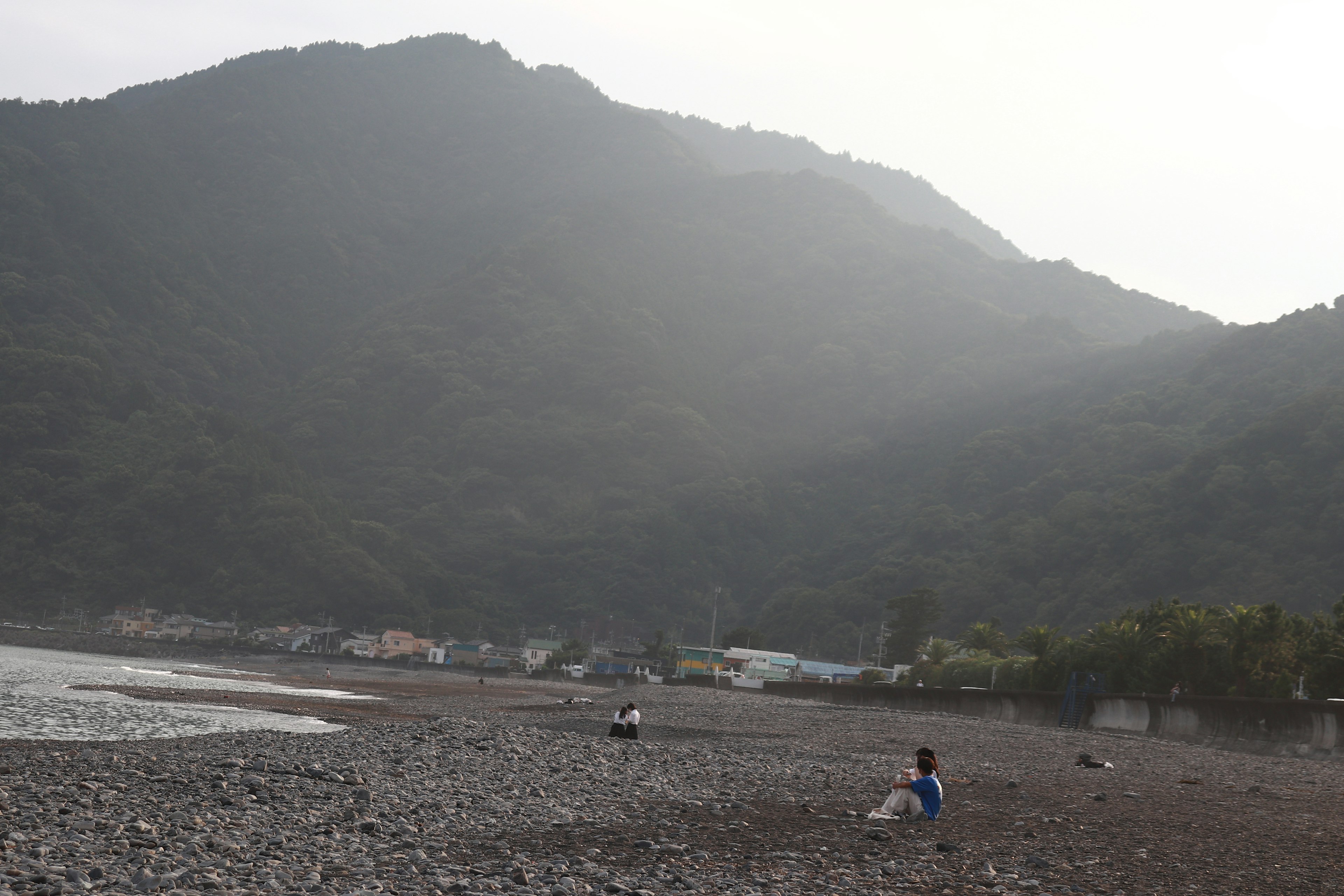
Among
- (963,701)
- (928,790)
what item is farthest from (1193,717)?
A: (928,790)

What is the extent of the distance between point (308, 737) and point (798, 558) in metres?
172

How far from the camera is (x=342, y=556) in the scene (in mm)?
183250

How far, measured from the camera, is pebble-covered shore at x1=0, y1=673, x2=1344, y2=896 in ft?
30.5

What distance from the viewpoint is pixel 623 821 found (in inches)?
500

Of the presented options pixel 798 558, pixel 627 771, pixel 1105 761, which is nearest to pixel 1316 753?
pixel 1105 761

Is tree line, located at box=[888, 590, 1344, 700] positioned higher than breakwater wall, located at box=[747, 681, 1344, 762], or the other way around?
tree line, located at box=[888, 590, 1344, 700]

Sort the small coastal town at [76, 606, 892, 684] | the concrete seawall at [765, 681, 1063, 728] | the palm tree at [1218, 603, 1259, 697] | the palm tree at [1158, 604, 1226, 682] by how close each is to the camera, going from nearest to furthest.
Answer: the palm tree at [1218, 603, 1259, 697]
the concrete seawall at [765, 681, 1063, 728]
the palm tree at [1158, 604, 1226, 682]
the small coastal town at [76, 606, 892, 684]

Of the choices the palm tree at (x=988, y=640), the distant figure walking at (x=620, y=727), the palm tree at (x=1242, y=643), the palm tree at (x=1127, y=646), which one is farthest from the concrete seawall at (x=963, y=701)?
the palm tree at (x=988, y=640)

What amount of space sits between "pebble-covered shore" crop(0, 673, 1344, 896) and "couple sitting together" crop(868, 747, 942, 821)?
0.27m

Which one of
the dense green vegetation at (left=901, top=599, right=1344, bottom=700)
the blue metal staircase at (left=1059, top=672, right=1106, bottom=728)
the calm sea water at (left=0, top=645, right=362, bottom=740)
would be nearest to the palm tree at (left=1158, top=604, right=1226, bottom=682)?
the dense green vegetation at (left=901, top=599, right=1344, bottom=700)

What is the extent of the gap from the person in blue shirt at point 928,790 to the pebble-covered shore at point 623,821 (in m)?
0.24

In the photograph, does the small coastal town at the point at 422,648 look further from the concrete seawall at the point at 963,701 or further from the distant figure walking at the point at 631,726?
the distant figure walking at the point at 631,726

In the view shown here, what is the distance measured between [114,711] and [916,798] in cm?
2900

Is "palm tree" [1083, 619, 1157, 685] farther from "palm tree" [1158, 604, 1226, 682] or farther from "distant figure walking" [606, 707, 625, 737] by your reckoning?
"distant figure walking" [606, 707, 625, 737]
